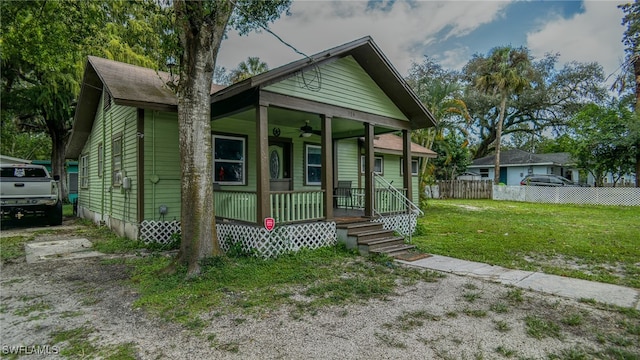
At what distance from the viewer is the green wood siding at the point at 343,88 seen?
7062 mm

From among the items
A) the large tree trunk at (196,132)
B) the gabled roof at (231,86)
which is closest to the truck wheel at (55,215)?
the gabled roof at (231,86)

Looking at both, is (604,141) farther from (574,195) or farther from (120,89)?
(120,89)

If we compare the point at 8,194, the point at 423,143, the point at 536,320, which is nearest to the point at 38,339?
the point at 536,320

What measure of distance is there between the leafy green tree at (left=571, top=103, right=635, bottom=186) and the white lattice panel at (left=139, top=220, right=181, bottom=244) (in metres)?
19.4

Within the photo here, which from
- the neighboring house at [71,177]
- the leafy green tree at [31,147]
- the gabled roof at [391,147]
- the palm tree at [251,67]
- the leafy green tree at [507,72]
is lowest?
the neighboring house at [71,177]

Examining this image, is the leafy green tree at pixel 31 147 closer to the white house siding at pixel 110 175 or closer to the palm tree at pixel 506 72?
the white house siding at pixel 110 175

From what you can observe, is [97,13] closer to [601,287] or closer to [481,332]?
[481,332]

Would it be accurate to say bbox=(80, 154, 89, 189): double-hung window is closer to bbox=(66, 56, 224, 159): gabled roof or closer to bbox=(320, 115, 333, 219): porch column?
bbox=(66, 56, 224, 159): gabled roof

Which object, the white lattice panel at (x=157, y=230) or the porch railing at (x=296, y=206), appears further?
the white lattice panel at (x=157, y=230)

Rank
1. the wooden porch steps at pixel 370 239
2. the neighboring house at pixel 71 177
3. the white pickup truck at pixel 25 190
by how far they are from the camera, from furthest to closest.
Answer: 1. the neighboring house at pixel 71 177
2. the white pickup truck at pixel 25 190
3. the wooden porch steps at pixel 370 239

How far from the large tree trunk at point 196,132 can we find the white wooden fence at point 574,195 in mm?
19916

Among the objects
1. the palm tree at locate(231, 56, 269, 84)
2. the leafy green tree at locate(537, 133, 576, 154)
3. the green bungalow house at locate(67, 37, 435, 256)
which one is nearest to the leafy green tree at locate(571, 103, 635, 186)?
the green bungalow house at locate(67, 37, 435, 256)

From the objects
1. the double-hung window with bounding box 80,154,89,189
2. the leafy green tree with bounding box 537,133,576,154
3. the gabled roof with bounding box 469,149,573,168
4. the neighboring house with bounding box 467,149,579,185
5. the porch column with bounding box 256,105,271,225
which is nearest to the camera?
the porch column with bounding box 256,105,271,225

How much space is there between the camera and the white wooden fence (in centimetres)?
1631
